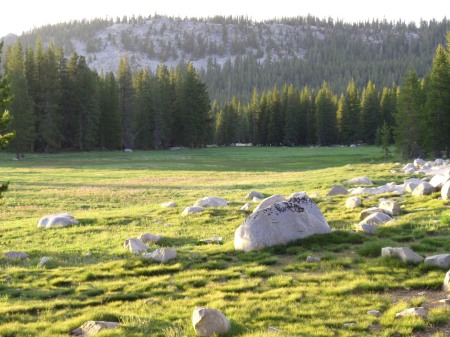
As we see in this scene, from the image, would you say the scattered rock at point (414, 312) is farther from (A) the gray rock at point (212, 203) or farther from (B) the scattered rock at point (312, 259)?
(A) the gray rock at point (212, 203)

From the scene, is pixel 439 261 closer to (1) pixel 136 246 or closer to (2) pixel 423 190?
(1) pixel 136 246

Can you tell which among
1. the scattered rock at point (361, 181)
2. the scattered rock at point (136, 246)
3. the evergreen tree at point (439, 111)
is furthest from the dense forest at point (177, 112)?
the scattered rock at point (136, 246)

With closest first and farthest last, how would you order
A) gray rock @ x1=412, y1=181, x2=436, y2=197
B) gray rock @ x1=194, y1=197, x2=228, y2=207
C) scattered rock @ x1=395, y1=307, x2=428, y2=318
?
scattered rock @ x1=395, y1=307, x2=428, y2=318 → gray rock @ x1=412, y1=181, x2=436, y2=197 → gray rock @ x1=194, y1=197, x2=228, y2=207

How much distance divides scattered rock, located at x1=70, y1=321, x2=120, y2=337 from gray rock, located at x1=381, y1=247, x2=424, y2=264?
22.8ft

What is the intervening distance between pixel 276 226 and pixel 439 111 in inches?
1928

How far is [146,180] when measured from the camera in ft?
141

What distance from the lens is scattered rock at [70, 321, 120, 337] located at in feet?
26.3

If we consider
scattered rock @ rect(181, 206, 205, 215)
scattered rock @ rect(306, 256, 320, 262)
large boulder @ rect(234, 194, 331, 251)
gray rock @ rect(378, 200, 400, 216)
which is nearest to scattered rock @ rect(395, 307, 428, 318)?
scattered rock @ rect(306, 256, 320, 262)

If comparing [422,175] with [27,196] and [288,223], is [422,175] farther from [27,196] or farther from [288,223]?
[27,196]

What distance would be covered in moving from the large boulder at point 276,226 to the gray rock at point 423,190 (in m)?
8.16

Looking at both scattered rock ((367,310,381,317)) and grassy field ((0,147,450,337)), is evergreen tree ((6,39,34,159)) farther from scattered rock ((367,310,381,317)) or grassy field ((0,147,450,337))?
scattered rock ((367,310,381,317))

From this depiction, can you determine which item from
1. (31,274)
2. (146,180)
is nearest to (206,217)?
(31,274)

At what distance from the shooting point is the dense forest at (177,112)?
2287 inches

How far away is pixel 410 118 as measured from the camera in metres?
57.6
